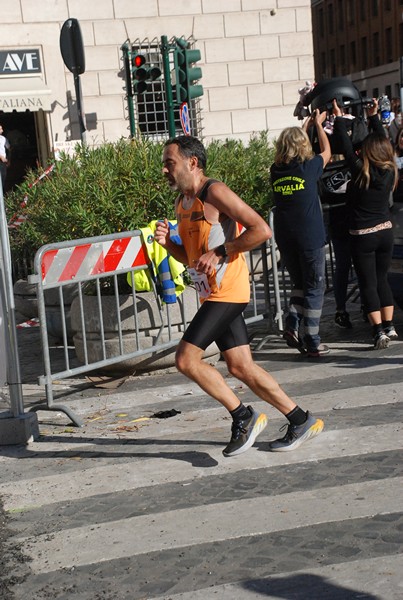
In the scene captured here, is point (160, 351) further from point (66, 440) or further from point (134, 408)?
point (66, 440)

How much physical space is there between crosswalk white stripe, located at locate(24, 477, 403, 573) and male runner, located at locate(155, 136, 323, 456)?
83 cm

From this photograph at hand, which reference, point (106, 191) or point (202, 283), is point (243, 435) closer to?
point (202, 283)

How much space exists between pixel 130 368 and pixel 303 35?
15683mm

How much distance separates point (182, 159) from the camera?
6.11 m

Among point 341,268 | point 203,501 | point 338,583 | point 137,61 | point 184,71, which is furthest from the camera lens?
point 137,61

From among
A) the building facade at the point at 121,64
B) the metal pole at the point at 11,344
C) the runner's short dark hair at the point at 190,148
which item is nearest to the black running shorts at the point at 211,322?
the runner's short dark hair at the point at 190,148

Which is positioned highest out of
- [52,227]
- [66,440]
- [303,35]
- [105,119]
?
[303,35]

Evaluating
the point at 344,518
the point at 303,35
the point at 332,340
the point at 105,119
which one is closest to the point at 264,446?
the point at 344,518

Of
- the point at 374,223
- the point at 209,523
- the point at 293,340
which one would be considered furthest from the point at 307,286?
the point at 209,523

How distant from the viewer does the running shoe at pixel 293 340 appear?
9.16 meters

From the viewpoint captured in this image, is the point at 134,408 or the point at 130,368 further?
the point at 130,368

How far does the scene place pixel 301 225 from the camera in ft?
28.7

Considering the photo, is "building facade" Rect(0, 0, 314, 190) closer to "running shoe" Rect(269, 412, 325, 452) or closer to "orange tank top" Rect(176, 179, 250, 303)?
"orange tank top" Rect(176, 179, 250, 303)

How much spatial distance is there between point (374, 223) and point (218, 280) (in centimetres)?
333
